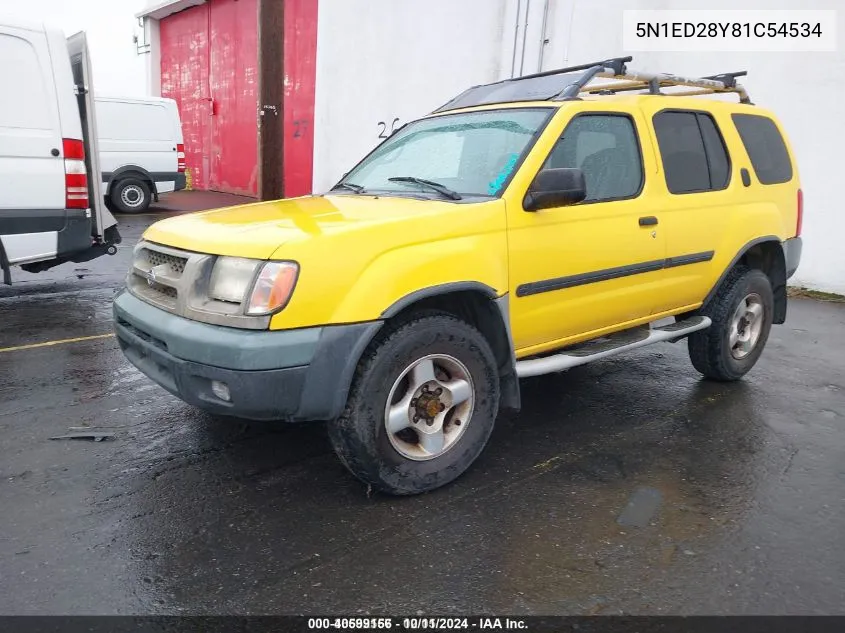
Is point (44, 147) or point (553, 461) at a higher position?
point (44, 147)

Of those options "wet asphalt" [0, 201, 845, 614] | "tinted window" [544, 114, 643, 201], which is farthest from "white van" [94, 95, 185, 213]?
"tinted window" [544, 114, 643, 201]

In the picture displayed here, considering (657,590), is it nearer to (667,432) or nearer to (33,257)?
(667,432)

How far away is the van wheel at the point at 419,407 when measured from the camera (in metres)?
2.87

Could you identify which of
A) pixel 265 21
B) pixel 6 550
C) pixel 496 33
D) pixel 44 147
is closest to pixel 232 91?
pixel 496 33

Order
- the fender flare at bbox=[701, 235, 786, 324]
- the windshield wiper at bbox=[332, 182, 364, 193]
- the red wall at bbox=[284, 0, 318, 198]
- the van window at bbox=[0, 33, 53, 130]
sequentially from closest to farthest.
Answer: the windshield wiper at bbox=[332, 182, 364, 193]
the fender flare at bbox=[701, 235, 786, 324]
the van window at bbox=[0, 33, 53, 130]
the red wall at bbox=[284, 0, 318, 198]

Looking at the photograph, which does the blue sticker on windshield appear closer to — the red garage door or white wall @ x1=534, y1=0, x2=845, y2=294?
white wall @ x1=534, y1=0, x2=845, y2=294

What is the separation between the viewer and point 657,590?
2.49 m

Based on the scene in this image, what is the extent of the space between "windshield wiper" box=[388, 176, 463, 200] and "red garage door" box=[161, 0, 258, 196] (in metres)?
15.4

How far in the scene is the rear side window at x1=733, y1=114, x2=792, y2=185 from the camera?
4.75 m

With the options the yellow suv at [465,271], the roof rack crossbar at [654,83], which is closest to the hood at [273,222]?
the yellow suv at [465,271]

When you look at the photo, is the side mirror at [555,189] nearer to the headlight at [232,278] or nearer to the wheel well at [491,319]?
the wheel well at [491,319]

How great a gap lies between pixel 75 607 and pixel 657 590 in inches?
80.8

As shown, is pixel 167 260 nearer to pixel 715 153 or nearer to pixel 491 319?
pixel 491 319

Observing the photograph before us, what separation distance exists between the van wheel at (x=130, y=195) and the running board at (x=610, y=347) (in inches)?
482
